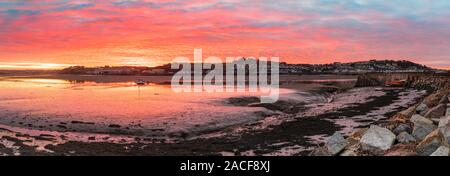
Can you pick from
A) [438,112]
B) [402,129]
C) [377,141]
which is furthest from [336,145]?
[438,112]

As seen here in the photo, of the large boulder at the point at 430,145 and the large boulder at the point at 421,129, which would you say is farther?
the large boulder at the point at 421,129

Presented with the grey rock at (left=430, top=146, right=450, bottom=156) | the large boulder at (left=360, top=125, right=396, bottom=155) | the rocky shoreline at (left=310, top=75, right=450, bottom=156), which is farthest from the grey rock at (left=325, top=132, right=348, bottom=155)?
the grey rock at (left=430, top=146, right=450, bottom=156)

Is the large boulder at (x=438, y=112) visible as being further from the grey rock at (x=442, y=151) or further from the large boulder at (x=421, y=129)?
the grey rock at (x=442, y=151)

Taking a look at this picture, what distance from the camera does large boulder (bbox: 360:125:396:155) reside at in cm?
1064

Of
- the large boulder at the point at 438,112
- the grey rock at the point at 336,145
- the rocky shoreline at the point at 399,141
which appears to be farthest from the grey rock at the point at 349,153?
the large boulder at the point at 438,112

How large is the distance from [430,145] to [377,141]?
1540mm

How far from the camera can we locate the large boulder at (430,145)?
30.6 ft

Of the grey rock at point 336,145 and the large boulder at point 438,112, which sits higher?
the large boulder at point 438,112

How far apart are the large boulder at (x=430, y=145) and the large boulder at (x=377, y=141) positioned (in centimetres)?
112

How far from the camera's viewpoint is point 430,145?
9.45m

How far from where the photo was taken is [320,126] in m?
20.3

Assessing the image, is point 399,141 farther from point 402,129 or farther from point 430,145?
point 430,145

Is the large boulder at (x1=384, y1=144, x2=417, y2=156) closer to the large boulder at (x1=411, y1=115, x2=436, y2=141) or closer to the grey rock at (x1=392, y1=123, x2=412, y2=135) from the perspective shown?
the large boulder at (x1=411, y1=115, x2=436, y2=141)
